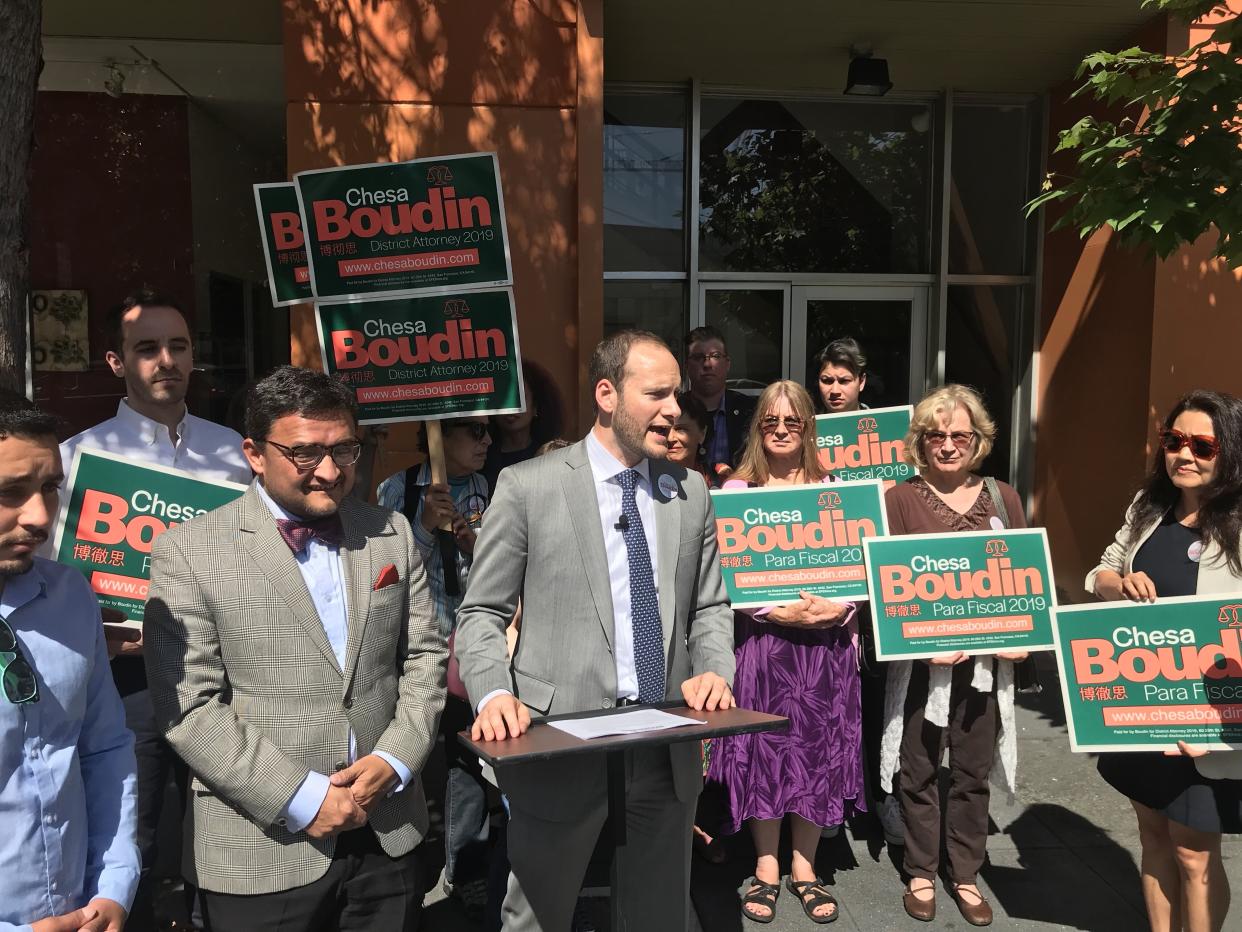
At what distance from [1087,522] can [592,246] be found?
15.1 feet

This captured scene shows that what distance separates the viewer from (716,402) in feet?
18.9

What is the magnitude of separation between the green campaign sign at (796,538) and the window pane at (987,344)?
530cm

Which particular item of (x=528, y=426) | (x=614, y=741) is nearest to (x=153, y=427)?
(x=528, y=426)

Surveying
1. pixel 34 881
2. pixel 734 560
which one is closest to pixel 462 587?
pixel 734 560

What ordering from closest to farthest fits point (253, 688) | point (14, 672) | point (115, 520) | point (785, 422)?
point (14, 672), point (253, 688), point (115, 520), point (785, 422)

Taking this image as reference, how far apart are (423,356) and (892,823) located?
312cm

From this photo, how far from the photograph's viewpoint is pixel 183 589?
256 cm

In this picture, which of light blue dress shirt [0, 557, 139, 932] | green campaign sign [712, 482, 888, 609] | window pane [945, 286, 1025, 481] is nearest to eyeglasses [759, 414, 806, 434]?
green campaign sign [712, 482, 888, 609]

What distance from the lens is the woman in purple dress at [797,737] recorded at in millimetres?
4277

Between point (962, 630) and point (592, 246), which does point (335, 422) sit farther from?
point (592, 246)

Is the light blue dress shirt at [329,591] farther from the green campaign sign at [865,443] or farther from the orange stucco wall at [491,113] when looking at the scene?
the orange stucco wall at [491,113]

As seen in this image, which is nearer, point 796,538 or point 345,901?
point 345,901

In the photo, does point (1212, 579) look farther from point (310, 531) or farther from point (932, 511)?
point (310, 531)

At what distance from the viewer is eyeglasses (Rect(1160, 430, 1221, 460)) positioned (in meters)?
3.47
